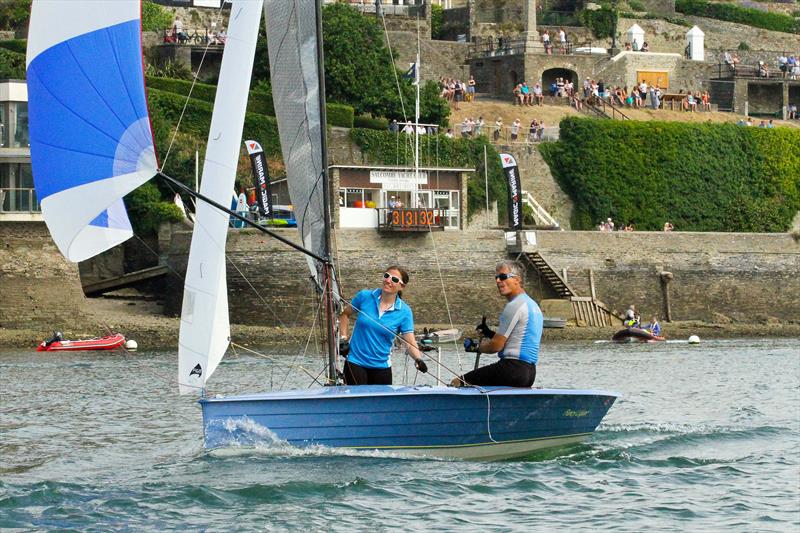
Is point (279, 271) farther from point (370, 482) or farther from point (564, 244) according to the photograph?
point (370, 482)

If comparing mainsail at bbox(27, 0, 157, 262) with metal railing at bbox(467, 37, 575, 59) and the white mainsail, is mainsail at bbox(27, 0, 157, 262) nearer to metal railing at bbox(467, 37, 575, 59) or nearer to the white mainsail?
the white mainsail

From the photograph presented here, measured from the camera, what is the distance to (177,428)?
2320cm

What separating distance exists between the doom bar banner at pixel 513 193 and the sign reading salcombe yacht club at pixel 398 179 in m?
2.82

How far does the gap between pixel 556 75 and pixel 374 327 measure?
55288mm

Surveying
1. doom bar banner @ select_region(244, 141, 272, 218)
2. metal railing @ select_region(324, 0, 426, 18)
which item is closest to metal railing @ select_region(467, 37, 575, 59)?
metal railing @ select_region(324, 0, 426, 18)

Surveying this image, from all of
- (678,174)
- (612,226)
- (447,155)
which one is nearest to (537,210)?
(612,226)

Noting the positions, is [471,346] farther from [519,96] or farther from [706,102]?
[706,102]

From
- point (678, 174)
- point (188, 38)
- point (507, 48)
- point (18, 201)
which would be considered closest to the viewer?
point (18, 201)

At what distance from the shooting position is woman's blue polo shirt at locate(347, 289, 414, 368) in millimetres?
18047

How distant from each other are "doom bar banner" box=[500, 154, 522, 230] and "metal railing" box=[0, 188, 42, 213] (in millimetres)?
16104

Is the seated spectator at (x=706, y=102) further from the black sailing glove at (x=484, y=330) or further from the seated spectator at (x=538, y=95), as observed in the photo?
the black sailing glove at (x=484, y=330)

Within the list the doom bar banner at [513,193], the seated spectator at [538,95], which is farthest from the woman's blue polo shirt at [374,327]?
the seated spectator at [538,95]

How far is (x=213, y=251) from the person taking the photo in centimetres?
1788

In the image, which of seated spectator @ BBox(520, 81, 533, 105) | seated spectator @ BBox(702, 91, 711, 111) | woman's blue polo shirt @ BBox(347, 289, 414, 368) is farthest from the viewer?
seated spectator @ BBox(702, 91, 711, 111)
